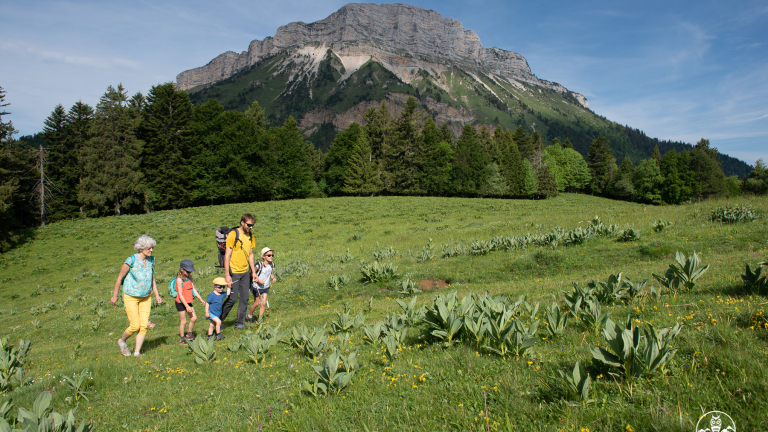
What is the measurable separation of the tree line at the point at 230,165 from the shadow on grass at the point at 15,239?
46 centimetres

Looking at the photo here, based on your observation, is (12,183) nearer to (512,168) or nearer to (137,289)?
(137,289)

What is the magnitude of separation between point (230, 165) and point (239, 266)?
45.7 m

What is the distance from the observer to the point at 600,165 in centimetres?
9094

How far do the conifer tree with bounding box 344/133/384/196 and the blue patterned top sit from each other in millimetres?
52830

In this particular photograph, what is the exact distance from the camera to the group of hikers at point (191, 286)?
7629 millimetres

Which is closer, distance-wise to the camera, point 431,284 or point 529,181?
point 431,284

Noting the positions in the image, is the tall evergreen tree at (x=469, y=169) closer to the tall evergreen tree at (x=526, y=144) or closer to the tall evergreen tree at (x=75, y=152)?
the tall evergreen tree at (x=526, y=144)

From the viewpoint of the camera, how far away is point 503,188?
214 ft

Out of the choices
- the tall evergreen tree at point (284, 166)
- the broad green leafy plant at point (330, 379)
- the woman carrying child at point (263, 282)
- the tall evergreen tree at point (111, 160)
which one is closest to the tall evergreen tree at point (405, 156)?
the tall evergreen tree at point (284, 166)

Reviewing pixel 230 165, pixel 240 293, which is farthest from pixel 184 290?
pixel 230 165

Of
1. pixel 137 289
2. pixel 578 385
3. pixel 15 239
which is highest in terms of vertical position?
pixel 578 385

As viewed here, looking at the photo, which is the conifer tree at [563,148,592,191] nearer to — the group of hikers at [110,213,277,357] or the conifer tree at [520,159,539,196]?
the conifer tree at [520,159,539,196]

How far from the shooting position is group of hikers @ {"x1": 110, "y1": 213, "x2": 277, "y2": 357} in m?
7.63

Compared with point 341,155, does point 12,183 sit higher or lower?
lower
